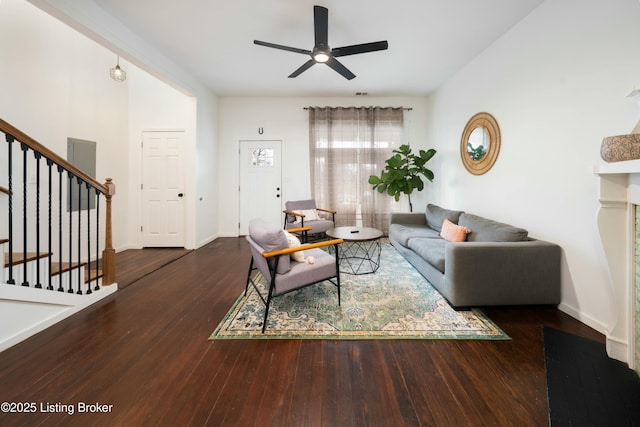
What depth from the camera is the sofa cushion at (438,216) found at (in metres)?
3.81

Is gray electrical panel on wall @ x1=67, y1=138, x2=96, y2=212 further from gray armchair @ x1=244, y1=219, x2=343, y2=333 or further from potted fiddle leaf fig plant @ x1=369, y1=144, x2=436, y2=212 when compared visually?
potted fiddle leaf fig plant @ x1=369, y1=144, x2=436, y2=212

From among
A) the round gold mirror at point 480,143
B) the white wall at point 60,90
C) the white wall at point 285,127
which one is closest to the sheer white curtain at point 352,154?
the white wall at point 285,127

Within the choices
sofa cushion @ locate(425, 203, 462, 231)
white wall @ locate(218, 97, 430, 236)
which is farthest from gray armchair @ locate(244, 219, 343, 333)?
white wall @ locate(218, 97, 430, 236)

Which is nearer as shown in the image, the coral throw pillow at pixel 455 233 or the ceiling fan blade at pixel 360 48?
the ceiling fan blade at pixel 360 48

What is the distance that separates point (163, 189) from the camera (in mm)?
4648

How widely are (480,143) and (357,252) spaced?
7.98ft

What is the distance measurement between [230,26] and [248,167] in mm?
2884

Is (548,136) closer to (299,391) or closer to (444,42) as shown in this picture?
(444,42)

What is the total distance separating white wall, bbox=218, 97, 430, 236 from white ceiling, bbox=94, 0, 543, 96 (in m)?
0.91

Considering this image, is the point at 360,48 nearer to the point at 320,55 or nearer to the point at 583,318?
the point at 320,55

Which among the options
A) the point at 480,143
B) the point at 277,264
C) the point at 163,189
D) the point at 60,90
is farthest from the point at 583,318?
the point at 60,90

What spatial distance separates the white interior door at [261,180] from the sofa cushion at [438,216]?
9.72ft

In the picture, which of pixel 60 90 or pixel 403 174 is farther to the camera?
pixel 403 174

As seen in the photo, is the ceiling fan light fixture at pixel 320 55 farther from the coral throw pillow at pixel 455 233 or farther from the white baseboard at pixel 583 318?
the white baseboard at pixel 583 318
